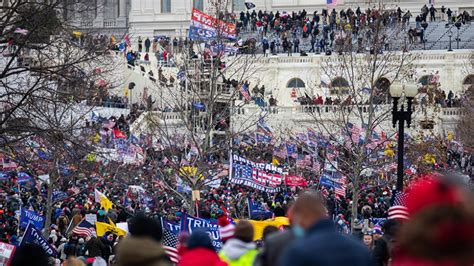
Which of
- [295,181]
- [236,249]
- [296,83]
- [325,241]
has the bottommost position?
[295,181]

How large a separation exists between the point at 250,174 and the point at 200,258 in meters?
21.9

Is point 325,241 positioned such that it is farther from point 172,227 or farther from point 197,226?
point 172,227

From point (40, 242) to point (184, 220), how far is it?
2.05 m

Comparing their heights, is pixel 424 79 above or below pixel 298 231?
above

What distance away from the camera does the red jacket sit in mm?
7098

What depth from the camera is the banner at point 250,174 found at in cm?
2862

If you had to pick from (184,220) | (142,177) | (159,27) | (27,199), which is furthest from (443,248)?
(159,27)

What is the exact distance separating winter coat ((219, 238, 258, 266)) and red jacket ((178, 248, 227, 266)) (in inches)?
27.2

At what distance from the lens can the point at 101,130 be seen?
40.6 m

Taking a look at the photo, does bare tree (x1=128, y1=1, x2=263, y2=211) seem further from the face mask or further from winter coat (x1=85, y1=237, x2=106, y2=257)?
the face mask

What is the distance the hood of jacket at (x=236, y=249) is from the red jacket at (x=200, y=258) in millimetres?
813

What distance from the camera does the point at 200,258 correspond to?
7133 mm

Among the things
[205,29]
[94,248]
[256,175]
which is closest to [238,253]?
[94,248]

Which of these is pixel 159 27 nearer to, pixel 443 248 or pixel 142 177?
pixel 142 177
